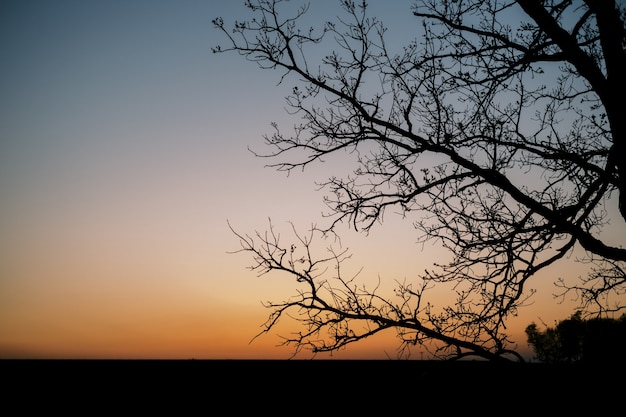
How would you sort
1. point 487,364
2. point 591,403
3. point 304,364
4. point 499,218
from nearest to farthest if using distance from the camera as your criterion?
point 591,403 → point 487,364 → point 499,218 → point 304,364

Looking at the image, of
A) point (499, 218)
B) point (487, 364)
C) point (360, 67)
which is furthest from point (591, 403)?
point (360, 67)

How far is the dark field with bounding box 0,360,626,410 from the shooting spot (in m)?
4.18

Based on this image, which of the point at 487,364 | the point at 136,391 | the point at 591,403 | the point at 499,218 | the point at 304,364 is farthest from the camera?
the point at 304,364

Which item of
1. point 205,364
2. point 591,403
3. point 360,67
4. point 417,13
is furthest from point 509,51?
point 205,364

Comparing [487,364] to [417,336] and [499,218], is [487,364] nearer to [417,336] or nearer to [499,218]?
[417,336]

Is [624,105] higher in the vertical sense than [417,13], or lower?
lower

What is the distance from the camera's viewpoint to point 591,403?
158 inches

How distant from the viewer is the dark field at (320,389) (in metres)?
4.18

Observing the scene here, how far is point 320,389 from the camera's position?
491 cm

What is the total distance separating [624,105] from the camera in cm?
473

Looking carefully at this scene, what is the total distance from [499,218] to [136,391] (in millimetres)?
4994

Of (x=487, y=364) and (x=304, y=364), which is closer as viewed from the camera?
(x=487, y=364)

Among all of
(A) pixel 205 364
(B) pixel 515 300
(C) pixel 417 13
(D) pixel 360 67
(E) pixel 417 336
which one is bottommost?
(A) pixel 205 364

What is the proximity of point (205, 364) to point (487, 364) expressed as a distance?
12.6 ft
